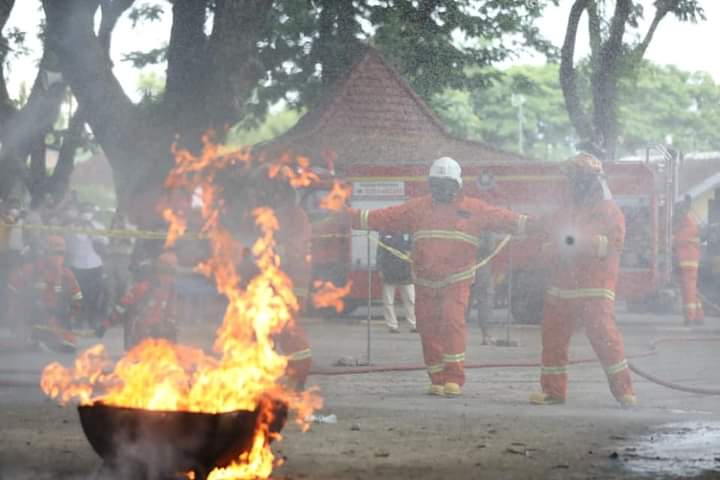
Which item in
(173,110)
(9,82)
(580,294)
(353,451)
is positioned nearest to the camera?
Answer: (353,451)

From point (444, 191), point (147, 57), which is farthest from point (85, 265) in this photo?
point (147, 57)

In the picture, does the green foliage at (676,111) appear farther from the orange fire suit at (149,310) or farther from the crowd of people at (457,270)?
the crowd of people at (457,270)

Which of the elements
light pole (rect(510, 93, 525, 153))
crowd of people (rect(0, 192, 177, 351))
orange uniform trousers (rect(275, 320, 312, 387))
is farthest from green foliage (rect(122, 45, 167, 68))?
light pole (rect(510, 93, 525, 153))

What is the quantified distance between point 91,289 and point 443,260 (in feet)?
27.5

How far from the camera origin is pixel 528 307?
67.8 feet

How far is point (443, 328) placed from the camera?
1165 centimetres

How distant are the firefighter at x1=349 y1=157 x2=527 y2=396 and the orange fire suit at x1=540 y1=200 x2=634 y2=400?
638mm

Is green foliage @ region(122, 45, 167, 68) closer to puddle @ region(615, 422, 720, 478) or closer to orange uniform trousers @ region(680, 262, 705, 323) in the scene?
orange uniform trousers @ region(680, 262, 705, 323)

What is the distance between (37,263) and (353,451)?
8757mm

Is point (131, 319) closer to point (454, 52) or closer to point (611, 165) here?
point (611, 165)

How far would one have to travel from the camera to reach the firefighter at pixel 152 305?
13.1 m

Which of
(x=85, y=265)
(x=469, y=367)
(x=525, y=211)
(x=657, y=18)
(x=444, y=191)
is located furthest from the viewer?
(x=657, y=18)

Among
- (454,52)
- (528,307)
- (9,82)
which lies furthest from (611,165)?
(9,82)

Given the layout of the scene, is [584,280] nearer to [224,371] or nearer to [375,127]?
[224,371]
